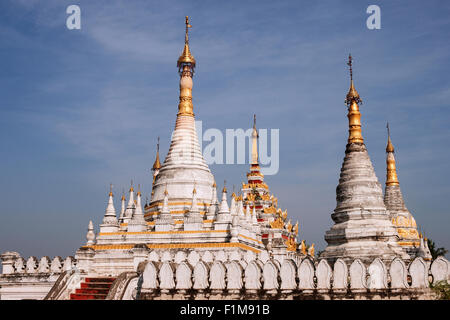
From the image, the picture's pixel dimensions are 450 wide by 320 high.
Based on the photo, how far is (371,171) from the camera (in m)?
29.8

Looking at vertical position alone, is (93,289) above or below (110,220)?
below

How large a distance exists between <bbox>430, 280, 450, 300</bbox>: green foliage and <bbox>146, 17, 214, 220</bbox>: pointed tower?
72.2 feet

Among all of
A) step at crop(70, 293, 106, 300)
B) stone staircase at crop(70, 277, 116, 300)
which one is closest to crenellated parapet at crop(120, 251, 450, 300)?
step at crop(70, 293, 106, 300)

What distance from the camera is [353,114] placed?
103 ft

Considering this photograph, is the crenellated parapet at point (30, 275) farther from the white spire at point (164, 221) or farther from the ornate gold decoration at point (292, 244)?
the ornate gold decoration at point (292, 244)

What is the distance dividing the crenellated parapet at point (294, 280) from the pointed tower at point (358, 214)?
735 centimetres

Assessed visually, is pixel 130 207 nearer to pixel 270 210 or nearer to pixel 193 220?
pixel 193 220

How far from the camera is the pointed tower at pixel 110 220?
117 feet

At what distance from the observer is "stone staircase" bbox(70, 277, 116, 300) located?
24647 mm

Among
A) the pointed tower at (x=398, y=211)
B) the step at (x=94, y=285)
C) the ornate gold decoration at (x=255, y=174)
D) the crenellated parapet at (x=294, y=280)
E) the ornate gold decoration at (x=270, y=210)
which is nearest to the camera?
the crenellated parapet at (x=294, y=280)

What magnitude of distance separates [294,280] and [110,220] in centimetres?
1931

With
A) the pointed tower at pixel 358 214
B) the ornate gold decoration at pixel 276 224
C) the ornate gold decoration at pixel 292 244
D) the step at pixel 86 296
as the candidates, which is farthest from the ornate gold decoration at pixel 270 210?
the step at pixel 86 296

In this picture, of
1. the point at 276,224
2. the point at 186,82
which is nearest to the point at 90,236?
the point at 186,82
